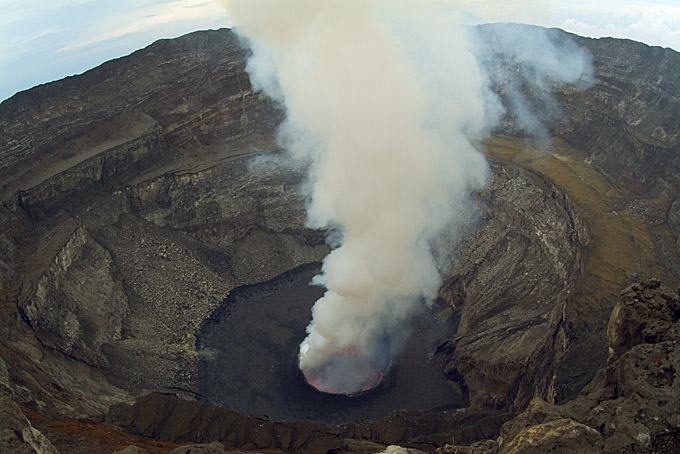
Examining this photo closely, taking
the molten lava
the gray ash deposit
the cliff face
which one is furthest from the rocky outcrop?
the molten lava

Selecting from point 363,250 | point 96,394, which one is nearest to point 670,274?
point 363,250

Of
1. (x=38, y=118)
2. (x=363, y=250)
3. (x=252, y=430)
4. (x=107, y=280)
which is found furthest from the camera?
(x=38, y=118)

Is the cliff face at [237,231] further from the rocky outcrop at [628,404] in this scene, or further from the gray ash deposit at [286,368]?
the rocky outcrop at [628,404]

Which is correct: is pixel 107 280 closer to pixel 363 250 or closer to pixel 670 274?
pixel 363 250

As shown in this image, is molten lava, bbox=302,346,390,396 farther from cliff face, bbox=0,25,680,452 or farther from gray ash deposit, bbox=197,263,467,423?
cliff face, bbox=0,25,680,452

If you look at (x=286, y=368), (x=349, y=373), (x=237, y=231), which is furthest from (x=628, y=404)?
(x=237, y=231)
